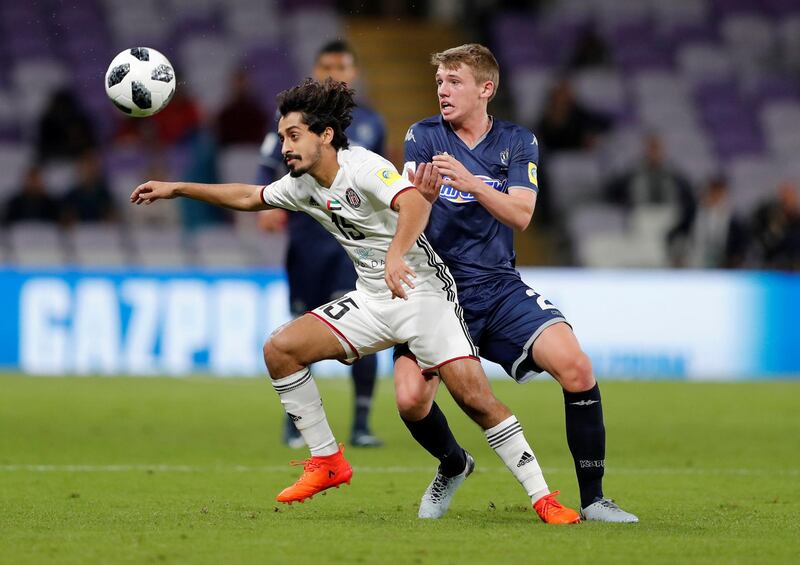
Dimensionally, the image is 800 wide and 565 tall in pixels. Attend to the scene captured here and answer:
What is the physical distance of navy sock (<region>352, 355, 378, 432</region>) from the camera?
29.5 feet

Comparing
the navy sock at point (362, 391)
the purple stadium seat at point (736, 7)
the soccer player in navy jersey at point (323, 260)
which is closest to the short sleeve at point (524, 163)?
the soccer player in navy jersey at point (323, 260)

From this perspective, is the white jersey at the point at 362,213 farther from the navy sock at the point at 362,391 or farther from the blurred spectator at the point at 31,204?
the blurred spectator at the point at 31,204

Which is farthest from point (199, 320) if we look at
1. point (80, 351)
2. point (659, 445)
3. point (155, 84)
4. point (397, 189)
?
point (397, 189)

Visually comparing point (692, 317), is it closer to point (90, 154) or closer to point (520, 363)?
point (90, 154)

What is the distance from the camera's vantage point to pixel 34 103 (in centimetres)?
1769

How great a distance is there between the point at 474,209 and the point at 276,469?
7.69 feet

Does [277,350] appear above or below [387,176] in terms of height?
below

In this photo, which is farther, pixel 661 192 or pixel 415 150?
pixel 661 192

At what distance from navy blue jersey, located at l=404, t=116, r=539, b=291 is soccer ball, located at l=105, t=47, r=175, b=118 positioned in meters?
1.19

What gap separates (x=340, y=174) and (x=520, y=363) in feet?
3.58

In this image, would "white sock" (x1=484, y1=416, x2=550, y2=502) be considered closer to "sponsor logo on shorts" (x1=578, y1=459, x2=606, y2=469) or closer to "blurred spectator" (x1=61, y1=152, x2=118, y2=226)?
"sponsor logo on shorts" (x1=578, y1=459, x2=606, y2=469)

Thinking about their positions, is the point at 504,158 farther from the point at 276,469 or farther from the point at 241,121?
the point at 241,121

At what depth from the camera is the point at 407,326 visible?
235 inches

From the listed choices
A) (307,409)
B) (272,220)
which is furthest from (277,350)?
(272,220)
